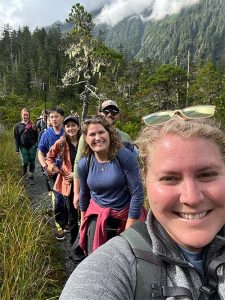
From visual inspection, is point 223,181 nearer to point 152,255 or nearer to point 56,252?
point 152,255

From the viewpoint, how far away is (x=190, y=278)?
1081 mm

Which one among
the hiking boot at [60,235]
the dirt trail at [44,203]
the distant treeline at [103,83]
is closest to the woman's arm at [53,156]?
the dirt trail at [44,203]

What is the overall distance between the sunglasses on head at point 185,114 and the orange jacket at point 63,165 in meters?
2.80

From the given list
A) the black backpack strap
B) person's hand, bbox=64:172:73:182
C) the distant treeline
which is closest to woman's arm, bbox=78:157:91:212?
person's hand, bbox=64:172:73:182

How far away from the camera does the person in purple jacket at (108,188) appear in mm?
2500

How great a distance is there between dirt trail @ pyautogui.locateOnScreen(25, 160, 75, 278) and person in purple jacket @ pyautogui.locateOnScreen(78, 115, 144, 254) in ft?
3.28

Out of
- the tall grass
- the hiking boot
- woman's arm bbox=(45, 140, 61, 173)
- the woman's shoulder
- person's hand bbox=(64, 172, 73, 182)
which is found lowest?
the hiking boot

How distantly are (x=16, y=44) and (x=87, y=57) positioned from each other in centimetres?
6714

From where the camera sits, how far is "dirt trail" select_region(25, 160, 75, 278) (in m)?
3.78

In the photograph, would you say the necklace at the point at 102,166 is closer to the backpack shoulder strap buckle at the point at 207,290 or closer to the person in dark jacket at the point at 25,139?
the backpack shoulder strap buckle at the point at 207,290

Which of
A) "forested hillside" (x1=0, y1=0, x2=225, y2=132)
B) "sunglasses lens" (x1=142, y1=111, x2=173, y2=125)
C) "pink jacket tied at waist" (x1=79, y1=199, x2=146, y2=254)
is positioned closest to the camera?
"sunglasses lens" (x1=142, y1=111, x2=173, y2=125)

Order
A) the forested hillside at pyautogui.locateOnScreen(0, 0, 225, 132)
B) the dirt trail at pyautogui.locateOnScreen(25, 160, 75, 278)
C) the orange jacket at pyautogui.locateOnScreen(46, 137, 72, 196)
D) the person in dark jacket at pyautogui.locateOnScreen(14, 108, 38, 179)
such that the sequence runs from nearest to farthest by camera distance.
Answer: the dirt trail at pyautogui.locateOnScreen(25, 160, 75, 278), the orange jacket at pyautogui.locateOnScreen(46, 137, 72, 196), the person in dark jacket at pyautogui.locateOnScreen(14, 108, 38, 179), the forested hillside at pyautogui.locateOnScreen(0, 0, 225, 132)

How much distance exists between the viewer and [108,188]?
253cm

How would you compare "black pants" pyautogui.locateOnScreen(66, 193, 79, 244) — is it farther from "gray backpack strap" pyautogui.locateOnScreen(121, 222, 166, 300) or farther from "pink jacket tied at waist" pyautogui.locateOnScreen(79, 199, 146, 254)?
"gray backpack strap" pyautogui.locateOnScreen(121, 222, 166, 300)
